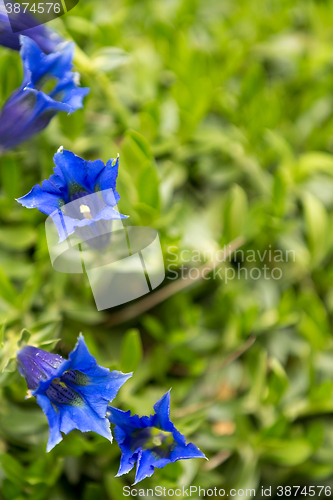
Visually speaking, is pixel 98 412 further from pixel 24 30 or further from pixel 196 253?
pixel 24 30

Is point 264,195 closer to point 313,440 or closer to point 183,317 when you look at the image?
point 183,317

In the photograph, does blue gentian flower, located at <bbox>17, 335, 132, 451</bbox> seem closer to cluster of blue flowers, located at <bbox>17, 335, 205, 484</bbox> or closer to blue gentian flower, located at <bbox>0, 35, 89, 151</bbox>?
cluster of blue flowers, located at <bbox>17, 335, 205, 484</bbox>

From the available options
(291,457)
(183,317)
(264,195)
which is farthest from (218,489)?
(264,195)

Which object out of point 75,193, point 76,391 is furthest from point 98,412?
point 75,193
